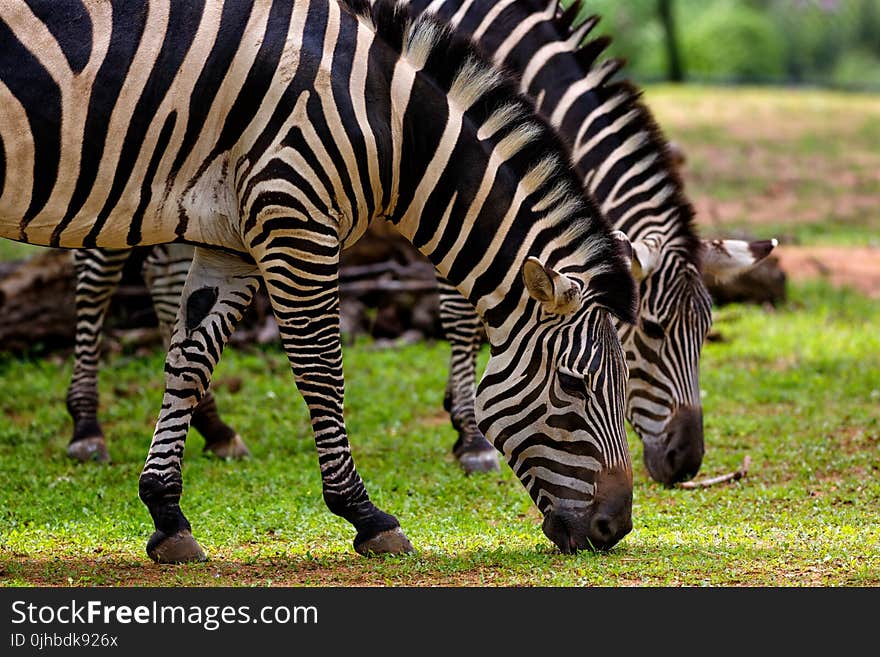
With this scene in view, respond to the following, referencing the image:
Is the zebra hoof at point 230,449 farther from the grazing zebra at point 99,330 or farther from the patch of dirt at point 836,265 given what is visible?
the patch of dirt at point 836,265

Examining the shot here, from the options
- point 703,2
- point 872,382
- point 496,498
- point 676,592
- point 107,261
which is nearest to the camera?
point 676,592

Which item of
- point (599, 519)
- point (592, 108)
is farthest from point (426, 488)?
point (592, 108)

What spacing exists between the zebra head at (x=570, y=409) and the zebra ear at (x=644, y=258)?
1628 mm

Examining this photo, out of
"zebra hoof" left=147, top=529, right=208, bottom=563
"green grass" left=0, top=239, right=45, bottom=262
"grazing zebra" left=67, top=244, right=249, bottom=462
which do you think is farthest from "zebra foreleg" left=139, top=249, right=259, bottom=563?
"green grass" left=0, top=239, right=45, bottom=262

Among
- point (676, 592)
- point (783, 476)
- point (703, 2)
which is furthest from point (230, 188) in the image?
point (703, 2)

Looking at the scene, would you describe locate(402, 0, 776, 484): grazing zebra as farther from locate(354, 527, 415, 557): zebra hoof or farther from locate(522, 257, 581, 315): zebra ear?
locate(354, 527, 415, 557): zebra hoof

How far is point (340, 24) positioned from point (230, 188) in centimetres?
99

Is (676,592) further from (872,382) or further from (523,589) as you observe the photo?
(872,382)

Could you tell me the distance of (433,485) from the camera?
8.34 m

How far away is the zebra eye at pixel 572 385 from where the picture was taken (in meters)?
5.91

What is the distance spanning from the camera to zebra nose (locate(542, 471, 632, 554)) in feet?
19.2

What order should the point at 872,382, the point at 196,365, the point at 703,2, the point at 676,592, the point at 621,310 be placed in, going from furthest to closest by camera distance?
the point at 703,2 < the point at 872,382 < the point at 196,365 < the point at 621,310 < the point at 676,592

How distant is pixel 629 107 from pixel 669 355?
171 cm

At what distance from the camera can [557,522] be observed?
5.97 meters
